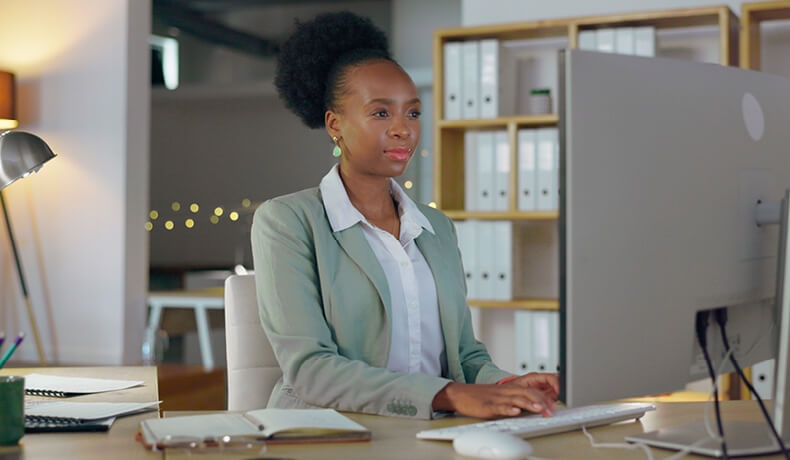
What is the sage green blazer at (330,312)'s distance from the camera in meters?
1.55

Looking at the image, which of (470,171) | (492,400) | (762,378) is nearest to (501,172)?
(470,171)

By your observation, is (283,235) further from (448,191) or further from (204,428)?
(448,191)

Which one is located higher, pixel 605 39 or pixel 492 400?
pixel 605 39

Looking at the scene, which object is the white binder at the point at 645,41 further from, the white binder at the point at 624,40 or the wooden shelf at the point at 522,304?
the wooden shelf at the point at 522,304

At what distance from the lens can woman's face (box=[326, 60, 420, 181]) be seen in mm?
1829

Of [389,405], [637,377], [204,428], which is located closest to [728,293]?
[637,377]

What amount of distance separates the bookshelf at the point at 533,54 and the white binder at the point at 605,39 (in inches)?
1.3

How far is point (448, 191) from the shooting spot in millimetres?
3857

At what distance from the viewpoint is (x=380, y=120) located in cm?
184

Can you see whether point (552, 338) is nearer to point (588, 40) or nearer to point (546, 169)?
point (546, 169)

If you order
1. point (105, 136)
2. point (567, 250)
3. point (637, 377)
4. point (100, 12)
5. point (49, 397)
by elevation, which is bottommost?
point (49, 397)

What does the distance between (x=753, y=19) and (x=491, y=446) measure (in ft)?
8.97

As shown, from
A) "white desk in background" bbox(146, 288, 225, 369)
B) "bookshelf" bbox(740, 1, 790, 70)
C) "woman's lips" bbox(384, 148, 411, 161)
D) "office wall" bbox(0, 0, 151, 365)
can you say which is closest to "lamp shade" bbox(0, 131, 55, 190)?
"woman's lips" bbox(384, 148, 411, 161)

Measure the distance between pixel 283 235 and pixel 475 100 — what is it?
7.04 feet
